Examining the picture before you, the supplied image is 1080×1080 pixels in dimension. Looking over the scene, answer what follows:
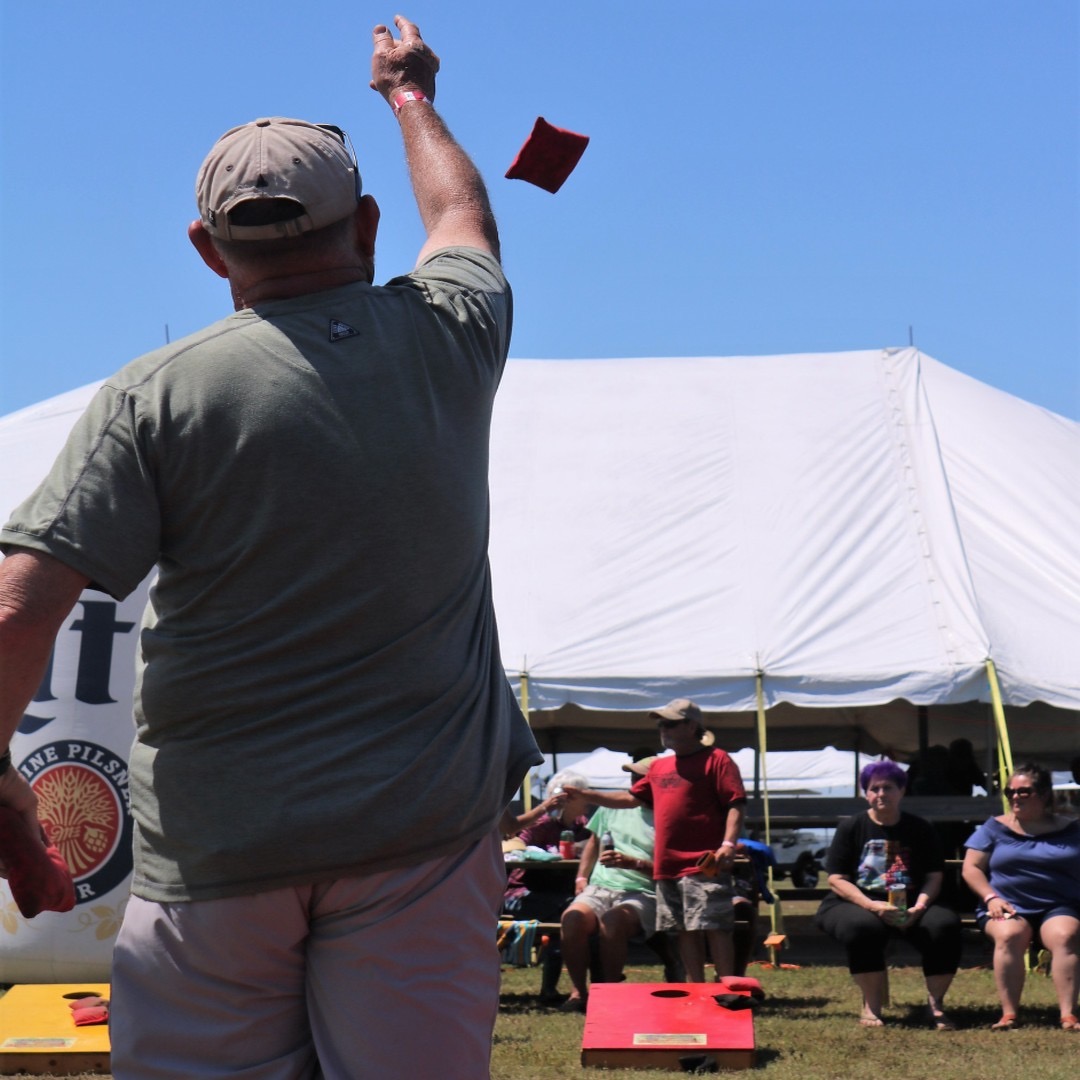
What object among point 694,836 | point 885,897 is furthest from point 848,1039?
point 694,836

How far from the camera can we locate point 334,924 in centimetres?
165

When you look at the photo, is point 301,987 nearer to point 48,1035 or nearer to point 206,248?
point 206,248

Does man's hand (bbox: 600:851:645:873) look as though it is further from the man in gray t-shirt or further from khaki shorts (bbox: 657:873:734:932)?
the man in gray t-shirt

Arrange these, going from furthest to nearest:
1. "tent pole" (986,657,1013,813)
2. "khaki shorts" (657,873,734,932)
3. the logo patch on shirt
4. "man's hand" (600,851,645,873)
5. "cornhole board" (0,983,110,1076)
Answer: "tent pole" (986,657,1013,813) < "man's hand" (600,851,645,873) < "khaki shorts" (657,873,734,932) < "cornhole board" (0,983,110,1076) < the logo patch on shirt

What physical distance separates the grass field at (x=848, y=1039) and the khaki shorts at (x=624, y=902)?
1.82ft

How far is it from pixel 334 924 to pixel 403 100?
1.13m

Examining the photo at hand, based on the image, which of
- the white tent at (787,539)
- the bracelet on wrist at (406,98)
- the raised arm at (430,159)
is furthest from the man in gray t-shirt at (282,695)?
the white tent at (787,539)

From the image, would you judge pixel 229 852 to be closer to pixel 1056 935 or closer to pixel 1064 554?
pixel 1056 935

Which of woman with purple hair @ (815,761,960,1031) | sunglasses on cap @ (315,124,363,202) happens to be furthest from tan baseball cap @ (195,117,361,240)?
woman with purple hair @ (815,761,960,1031)

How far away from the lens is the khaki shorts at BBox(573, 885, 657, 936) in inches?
Result: 316

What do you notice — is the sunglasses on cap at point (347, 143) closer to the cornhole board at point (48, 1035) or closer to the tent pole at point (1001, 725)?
the cornhole board at point (48, 1035)

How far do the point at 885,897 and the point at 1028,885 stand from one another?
748 mm

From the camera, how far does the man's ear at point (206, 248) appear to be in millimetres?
1854

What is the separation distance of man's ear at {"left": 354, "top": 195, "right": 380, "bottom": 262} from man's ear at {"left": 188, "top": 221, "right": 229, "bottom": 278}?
0.54ft
